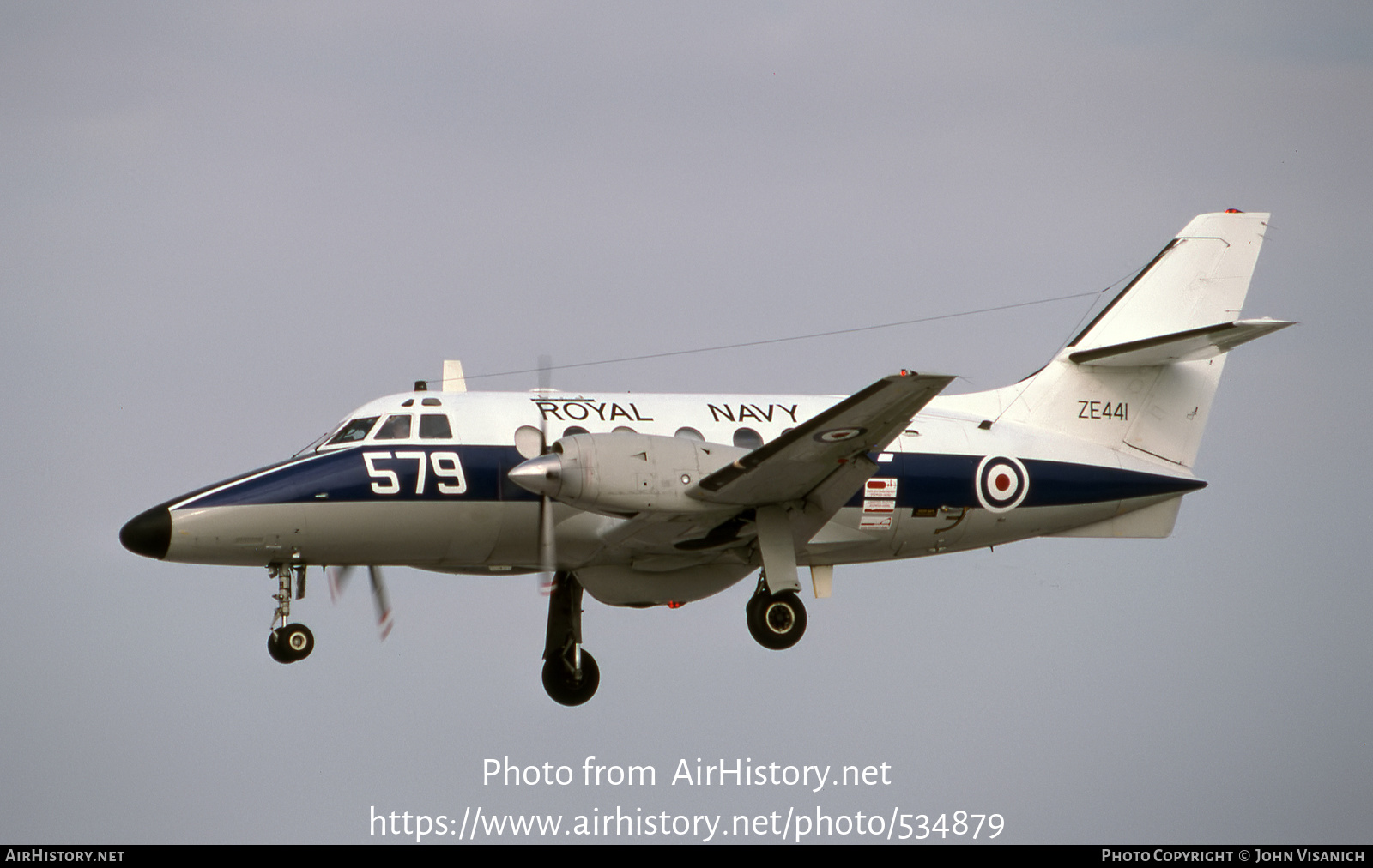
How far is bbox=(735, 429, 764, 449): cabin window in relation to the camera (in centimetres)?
1961

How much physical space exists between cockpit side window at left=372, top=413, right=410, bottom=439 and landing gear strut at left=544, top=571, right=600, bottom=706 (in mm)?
3266

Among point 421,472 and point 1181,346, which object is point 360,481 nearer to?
point 421,472

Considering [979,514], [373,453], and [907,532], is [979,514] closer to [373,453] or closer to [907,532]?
[907,532]

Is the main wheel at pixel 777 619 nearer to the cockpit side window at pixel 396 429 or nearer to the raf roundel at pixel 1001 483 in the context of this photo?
the raf roundel at pixel 1001 483

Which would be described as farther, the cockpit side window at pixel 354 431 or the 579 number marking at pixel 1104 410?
the 579 number marking at pixel 1104 410

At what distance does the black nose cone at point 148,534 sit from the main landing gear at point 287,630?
1.18 meters

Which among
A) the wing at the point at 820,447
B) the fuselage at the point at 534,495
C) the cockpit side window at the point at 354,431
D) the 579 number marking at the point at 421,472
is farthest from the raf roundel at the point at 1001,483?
the cockpit side window at the point at 354,431

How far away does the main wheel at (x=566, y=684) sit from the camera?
2116 cm

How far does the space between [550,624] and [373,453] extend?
12.7ft

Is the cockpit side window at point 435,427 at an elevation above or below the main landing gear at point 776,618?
above

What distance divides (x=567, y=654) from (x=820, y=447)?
5.42m

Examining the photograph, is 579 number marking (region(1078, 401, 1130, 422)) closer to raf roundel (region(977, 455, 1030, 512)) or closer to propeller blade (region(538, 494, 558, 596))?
raf roundel (region(977, 455, 1030, 512))

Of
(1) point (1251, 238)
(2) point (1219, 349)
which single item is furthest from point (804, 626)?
(1) point (1251, 238)

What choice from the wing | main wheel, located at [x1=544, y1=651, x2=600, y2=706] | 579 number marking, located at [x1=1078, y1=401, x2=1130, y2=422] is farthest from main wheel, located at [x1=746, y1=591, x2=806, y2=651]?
579 number marking, located at [x1=1078, y1=401, x2=1130, y2=422]
